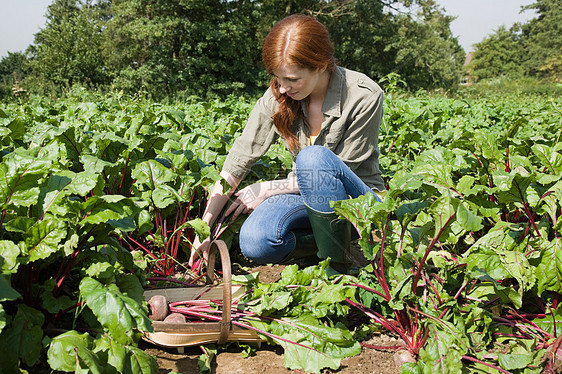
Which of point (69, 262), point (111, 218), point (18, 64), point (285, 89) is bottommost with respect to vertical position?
point (69, 262)

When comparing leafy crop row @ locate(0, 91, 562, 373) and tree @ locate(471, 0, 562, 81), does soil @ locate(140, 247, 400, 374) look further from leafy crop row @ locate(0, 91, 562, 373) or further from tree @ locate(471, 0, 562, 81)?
tree @ locate(471, 0, 562, 81)

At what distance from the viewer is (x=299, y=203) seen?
2.58m

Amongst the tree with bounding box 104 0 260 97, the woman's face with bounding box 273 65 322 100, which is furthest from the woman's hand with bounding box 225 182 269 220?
the tree with bounding box 104 0 260 97

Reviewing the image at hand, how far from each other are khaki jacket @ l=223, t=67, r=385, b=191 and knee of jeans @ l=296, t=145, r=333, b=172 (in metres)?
0.30

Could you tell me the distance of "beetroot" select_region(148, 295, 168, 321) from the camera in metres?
1.88

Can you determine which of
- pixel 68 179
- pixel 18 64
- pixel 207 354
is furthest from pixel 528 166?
pixel 18 64

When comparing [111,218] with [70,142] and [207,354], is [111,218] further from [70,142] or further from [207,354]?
[70,142]

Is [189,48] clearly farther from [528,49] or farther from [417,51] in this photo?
[528,49]

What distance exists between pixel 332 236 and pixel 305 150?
0.46 meters

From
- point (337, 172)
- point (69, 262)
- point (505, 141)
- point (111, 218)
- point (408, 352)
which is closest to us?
point (111, 218)

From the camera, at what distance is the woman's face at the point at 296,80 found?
235 cm

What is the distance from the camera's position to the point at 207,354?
1829mm

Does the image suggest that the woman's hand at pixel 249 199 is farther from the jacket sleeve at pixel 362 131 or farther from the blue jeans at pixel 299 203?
the jacket sleeve at pixel 362 131

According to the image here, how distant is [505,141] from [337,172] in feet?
4.69
